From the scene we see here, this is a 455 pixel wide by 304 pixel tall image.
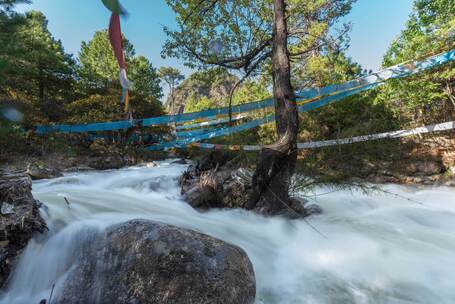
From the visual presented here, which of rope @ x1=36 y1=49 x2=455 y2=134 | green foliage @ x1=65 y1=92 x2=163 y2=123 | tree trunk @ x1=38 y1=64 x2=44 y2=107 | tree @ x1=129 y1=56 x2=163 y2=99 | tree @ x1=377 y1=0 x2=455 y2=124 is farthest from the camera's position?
tree @ x1=129 y1=56 x2=163 y2=99

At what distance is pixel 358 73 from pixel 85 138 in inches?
469

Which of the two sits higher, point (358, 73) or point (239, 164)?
point (358, 73)

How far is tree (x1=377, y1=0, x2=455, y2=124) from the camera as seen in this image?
5078mm

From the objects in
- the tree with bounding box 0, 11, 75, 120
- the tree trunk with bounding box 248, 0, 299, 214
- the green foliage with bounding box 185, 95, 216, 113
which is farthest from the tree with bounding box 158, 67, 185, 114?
the tree trunk with bounding box 248, 0, 299, 214

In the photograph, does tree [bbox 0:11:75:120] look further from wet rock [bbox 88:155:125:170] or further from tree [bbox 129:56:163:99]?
tree [bbox 129:56:163:99]

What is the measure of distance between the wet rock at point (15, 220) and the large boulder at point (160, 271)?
22.4 inches

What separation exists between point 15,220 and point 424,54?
22.5ft

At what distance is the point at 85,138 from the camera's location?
10578mm

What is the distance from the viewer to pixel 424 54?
4832 millimetres

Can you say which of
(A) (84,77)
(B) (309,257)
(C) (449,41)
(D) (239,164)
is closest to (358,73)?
(C) (449,41)

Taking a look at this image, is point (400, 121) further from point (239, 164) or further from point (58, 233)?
point (58, 233)

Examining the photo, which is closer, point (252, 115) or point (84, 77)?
point (252, 115)

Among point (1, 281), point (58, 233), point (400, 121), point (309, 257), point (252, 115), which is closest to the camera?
point (1, 281)

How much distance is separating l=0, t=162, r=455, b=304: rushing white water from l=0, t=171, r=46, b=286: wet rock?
3.5 inches
